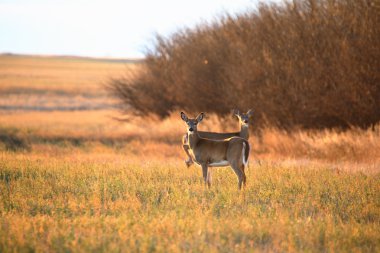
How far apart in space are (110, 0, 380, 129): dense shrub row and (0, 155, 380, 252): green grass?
18.2 feet

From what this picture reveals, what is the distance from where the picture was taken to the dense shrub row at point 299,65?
21750 millimetres

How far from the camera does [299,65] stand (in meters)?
23.9

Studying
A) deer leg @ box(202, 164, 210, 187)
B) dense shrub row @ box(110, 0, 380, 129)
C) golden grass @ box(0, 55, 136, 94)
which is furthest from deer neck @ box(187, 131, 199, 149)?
golden grass @ box(0, 55, 136, 94)

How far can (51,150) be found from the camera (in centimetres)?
2516

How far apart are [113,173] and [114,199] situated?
3.22m

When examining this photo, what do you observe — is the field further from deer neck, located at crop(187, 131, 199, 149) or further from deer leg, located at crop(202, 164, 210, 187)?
deer neck, located at crop(187, 131, 199, 149)

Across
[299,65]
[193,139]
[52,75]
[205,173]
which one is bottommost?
[52,75]

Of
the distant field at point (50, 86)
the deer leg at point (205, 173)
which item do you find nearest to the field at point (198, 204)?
the deer leg at point (205, 173)

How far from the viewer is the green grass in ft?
31.7

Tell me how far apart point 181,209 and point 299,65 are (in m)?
13.0

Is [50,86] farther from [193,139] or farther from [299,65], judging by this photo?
[193,139]

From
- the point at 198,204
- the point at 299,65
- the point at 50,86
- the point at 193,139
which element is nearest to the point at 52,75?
the point at 50,86

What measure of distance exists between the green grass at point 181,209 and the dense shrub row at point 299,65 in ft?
18.2

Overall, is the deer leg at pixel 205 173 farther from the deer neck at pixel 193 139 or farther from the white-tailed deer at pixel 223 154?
the deer neck at pixel 193 139
